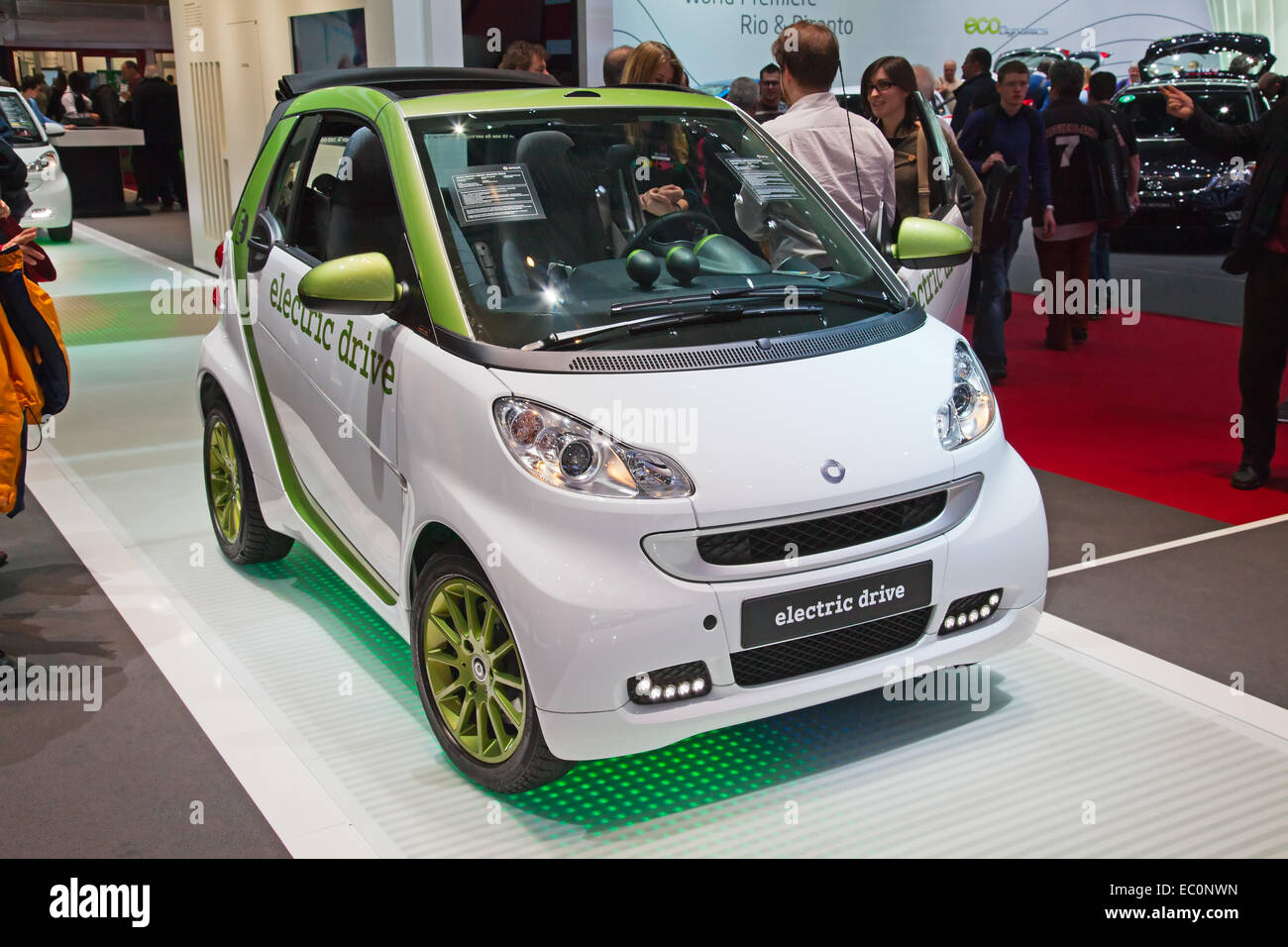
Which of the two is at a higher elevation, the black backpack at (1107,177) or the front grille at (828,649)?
the black backpack at (1107,177)

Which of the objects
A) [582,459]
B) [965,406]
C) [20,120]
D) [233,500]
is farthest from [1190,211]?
[20,120]

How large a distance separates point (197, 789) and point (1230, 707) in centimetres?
267

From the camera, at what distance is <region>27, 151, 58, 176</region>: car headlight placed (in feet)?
44.9

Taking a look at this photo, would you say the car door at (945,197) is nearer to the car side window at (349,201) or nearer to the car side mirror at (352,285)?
the car side window at (349,201)

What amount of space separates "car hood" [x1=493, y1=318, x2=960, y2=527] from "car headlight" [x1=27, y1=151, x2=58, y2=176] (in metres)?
12.9

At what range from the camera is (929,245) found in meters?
3.52

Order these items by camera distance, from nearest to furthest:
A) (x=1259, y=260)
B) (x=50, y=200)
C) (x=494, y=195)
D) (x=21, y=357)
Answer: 1. (x=494, y=195)
2. (x=21, y=357)
3. (x=1259, y=260)
4. (x=50, y=200)

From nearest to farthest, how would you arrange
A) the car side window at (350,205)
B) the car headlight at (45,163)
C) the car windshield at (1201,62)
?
the car side window at (350,205) < the car headlight at (45,163) < the car windshield at (1201,62)

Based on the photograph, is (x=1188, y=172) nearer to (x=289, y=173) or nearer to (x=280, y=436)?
(x=289, y=173)

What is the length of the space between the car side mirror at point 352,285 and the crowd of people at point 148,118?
1631cm

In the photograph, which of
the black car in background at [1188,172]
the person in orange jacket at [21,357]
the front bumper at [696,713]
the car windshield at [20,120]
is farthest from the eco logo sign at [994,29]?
the front bumper at [696,713]

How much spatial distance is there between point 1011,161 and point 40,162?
10.8m

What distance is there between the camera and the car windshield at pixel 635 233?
9.78 feet
